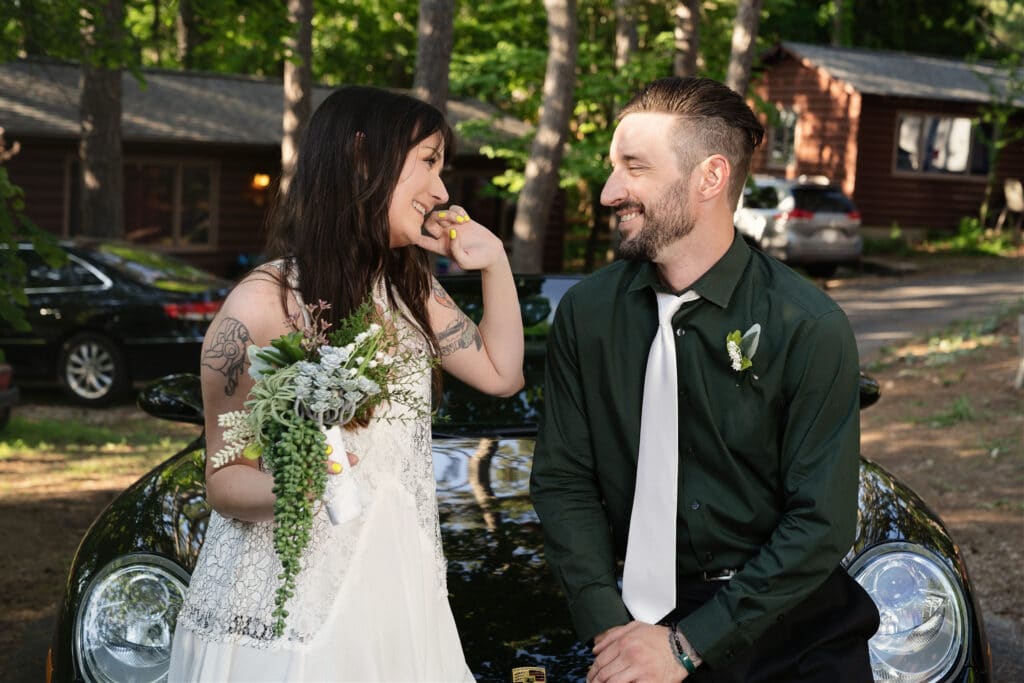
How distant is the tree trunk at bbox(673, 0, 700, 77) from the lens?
1694 centimetres

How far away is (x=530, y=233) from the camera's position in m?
13.4

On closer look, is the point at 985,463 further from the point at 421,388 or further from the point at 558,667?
the point at 421,388

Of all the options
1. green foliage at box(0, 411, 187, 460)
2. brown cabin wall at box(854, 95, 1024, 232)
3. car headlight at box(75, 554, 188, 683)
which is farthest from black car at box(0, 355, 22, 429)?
brown cabin wall at box(854, 95, 1024, 232)

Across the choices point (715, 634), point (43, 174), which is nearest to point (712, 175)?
point (715, 634)

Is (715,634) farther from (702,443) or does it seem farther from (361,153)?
(361,153)

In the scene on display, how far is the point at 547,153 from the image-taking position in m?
13.5

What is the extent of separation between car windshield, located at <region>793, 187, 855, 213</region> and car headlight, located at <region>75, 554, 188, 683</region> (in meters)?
20.9

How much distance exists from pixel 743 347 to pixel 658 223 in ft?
1.08

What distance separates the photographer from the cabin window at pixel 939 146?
29750mm

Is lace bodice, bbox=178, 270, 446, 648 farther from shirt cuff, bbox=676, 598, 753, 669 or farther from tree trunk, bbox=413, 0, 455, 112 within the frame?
tree trunk, bbox=413, 0, 455, 112

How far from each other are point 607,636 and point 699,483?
39 centimetres

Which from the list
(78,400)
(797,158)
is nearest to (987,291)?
(797,158)

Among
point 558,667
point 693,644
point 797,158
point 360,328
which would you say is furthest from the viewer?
point 797,158

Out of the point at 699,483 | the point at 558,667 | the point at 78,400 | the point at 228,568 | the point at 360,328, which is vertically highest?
the point at 360,328
